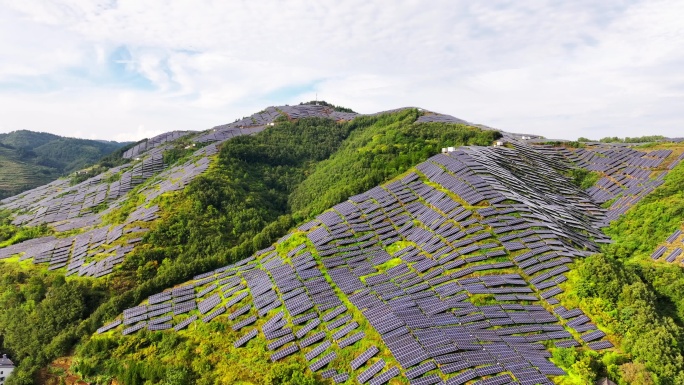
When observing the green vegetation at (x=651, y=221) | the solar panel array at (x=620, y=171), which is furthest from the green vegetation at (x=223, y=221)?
the green vegetation at (x=651, y=221)

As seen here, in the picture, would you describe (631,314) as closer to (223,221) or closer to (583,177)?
(583,177)

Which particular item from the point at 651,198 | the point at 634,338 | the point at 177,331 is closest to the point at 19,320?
the point at 177,331

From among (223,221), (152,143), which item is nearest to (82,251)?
(223,221)

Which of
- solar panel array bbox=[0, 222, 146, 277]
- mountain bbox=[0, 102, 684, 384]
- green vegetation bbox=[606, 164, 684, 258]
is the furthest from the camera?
solar panel array bbox=[0, 222, 146, 277]

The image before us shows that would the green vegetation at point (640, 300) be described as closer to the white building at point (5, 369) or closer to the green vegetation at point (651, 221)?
the green vegetation at point (651, 221)

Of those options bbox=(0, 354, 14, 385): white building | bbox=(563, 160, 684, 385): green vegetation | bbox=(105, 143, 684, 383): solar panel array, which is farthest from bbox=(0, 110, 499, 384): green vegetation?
bbox=(563, 160, 684, 385): green vegetation

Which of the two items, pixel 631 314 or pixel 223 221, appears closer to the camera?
pixel 631 314

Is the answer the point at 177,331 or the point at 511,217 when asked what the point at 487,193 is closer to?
the point at 511,217

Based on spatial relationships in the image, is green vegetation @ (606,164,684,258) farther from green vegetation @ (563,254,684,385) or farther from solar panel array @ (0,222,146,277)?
solar panel array @ (0,222,146,277)

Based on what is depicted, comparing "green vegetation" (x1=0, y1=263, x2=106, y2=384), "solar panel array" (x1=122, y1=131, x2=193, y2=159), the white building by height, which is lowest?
the white building
